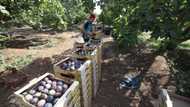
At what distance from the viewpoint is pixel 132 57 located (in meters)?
8.45

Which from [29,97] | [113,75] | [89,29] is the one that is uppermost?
[89,29]

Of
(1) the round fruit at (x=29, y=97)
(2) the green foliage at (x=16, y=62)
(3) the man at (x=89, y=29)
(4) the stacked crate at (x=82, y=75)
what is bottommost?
(2) the green foliage at (x=16, y=62)

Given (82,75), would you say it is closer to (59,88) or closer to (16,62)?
(59,88)

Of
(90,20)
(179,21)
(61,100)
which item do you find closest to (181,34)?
(179,21)

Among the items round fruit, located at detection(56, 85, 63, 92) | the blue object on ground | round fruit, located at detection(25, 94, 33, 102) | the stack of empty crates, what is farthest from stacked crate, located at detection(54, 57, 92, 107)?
the blue object on ground

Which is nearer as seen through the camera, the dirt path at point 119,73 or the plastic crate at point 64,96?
the plastic crate at point 64,96

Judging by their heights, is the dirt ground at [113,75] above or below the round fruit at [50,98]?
below

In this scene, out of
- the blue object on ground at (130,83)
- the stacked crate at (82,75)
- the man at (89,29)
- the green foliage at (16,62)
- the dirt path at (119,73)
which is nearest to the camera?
the stacked crate at (82,75)

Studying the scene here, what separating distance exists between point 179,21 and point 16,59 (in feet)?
19.0

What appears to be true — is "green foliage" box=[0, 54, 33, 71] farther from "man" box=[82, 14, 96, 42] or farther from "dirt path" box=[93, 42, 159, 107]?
"dirt path" box=[93, 42, 159, 107]

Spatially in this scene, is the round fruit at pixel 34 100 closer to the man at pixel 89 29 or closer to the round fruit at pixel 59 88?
the round fruit at pixel 59 88

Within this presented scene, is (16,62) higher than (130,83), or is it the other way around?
(16,62)

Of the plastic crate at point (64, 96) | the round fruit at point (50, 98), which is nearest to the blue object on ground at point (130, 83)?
the plastic crate at point (64, 96)

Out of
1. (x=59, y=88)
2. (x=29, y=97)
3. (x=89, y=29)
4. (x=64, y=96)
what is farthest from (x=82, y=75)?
(x=89, y=29)
